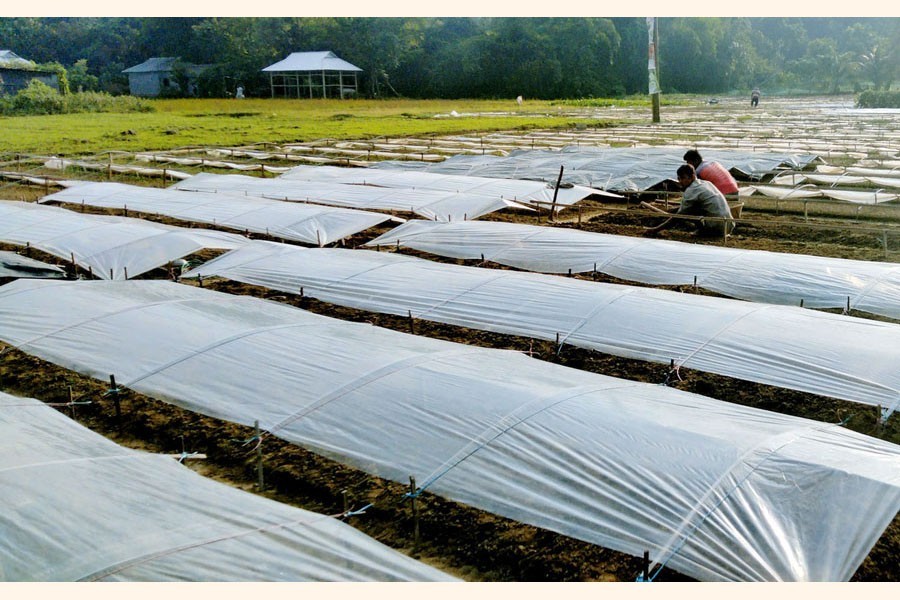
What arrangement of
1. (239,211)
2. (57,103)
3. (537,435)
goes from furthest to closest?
1. (57,103)
2. (239,211)
3. (537,435)

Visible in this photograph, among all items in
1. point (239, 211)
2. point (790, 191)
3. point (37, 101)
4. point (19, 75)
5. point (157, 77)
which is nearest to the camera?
point (239, 211)

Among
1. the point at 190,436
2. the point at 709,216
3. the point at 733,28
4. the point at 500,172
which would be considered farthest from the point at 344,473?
the point at 733,28

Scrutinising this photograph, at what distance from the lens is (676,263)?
9281mm

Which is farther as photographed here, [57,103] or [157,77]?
[157,77]

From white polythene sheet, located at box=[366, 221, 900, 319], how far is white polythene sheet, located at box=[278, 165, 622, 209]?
268 centimetres

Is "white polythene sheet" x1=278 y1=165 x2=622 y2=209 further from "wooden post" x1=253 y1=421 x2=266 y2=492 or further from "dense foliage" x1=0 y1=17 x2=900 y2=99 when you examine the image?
"dense foliage" x1=0 y1=17 x2=900 y2=99

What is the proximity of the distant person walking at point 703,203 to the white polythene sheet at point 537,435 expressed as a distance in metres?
5.78

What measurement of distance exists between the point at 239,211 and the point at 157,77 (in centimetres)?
3795

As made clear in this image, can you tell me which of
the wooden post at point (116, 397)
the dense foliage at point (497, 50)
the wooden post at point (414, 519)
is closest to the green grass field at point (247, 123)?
Result: the dense foliage at point (497, 50)

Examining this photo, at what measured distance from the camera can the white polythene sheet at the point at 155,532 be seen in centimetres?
350

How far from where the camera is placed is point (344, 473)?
5.46m

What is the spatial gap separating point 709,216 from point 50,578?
31.6 ft

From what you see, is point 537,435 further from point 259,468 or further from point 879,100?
point 879,100

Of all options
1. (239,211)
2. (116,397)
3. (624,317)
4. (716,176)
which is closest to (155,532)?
(116,397)
